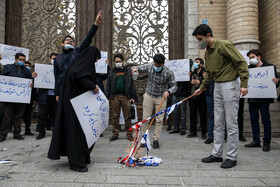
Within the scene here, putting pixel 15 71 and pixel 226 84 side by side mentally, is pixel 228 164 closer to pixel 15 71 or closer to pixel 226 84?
pixel 226 84

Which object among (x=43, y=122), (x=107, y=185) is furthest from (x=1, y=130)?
(x=107, y=185)

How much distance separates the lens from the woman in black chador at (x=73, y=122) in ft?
10.7

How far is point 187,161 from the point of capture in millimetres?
3754

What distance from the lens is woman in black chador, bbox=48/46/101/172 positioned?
3252 millimetres

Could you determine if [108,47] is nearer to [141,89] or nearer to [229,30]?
[141,89]

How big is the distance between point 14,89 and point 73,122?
11.2 feet

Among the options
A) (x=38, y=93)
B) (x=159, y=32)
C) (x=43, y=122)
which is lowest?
(x=43, y=122)

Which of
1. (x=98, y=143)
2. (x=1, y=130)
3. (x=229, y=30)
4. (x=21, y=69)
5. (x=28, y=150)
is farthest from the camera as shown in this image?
(x=229, y=30)

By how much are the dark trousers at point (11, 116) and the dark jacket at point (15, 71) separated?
0.77 metres

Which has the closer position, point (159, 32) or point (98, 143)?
point (98, 143)

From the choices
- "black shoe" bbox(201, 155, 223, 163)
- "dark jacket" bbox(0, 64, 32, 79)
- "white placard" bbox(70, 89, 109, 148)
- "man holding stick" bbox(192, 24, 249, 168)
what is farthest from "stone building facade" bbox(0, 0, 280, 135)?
"white placard" bbox(70, 89, 109, 148)

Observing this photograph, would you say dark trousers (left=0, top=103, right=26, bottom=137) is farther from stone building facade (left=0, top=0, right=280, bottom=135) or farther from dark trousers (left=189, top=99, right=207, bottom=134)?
dark trousers (left=189, top=99, right=207, bottom=134)

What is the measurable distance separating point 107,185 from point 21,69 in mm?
4758

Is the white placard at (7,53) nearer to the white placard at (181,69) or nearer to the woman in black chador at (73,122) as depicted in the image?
the woman in black chador at (73,122)
